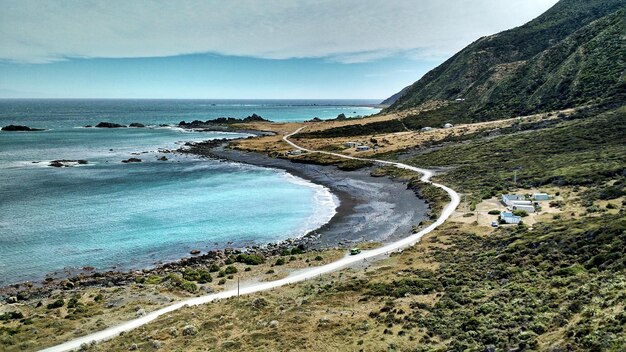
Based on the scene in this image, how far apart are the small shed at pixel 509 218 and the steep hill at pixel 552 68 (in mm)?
68392

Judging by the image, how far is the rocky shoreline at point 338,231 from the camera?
131ft

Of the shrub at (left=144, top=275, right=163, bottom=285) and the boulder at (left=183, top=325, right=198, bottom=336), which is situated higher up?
the boulder at (left=183, top=325, right=198, bottom=336)

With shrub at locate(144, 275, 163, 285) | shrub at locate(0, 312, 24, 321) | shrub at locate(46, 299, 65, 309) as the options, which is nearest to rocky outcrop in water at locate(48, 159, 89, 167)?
shrub at locate(144, 275, 163, 285)

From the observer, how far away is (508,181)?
68.2 m

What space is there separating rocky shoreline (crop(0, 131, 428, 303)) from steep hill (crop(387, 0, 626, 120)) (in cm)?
6299

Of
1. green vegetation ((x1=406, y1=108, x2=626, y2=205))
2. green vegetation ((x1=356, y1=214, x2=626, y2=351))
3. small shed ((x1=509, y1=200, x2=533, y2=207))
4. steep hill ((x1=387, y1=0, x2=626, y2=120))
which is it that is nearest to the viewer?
green vegetation ((x1=356, y1=214, x2=626, y2=351))

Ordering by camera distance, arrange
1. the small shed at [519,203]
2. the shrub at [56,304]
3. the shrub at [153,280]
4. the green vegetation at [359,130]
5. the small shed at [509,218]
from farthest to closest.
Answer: the green vegetation at [359,130] → the small shed at [519,203] → the small shed at [509,218] → the shrub at [153,280] → the shrub at [56,304]

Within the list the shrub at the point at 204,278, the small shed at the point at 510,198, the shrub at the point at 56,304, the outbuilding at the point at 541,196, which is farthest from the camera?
the small shed at the point at 510,198

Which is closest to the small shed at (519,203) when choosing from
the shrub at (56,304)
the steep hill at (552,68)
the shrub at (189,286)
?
the shrub at (189,286)

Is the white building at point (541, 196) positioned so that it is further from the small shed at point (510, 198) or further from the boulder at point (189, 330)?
the boulder at point (189, 330)

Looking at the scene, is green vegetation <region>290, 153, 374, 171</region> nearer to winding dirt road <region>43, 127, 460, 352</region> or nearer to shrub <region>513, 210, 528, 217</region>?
winding dirt road <region>43, 127, 460, 352</region>

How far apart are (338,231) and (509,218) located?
1985cm

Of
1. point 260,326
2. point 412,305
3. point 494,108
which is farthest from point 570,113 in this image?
point 260,326

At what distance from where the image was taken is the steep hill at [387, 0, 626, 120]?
380ft
